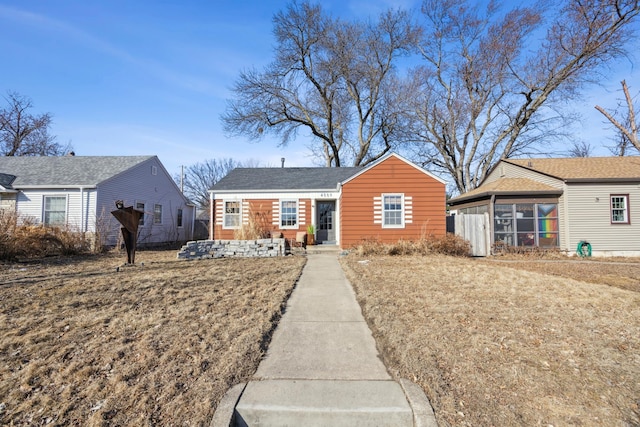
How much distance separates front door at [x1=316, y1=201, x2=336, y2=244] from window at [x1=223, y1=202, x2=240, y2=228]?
13.6 ft

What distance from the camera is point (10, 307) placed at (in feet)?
16.1

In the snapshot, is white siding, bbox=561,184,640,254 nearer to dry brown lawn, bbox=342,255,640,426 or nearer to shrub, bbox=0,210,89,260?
dry brown lawn, bbox=342,255,640,426

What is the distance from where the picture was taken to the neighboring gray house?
15.0m

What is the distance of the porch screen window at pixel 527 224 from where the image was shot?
1377cm

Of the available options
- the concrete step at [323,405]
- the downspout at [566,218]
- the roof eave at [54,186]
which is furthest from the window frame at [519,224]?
the roof eave at [54,186]

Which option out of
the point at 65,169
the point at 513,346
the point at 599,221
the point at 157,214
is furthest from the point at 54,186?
the point at 599,221

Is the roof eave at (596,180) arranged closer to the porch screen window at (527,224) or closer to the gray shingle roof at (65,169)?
the porch screen window at (527,224)

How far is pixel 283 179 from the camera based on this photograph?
55.8 ft

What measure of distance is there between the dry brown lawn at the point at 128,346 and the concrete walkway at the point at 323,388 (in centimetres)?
21

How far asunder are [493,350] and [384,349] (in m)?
1.22

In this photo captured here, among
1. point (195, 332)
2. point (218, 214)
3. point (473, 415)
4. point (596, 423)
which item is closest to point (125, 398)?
point (195, 332)

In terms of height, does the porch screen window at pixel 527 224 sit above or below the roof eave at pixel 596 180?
below

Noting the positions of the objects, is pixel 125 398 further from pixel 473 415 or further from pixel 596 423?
pixel 596 423

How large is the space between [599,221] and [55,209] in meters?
25.5
